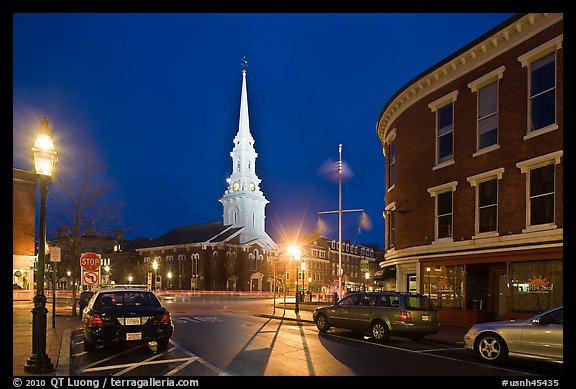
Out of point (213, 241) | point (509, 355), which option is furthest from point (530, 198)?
point (213, 241)

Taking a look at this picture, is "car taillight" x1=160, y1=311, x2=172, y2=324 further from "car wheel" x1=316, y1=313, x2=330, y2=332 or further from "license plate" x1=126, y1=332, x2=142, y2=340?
"car wheel" x1=316, y1=313, x2=330, y2=332

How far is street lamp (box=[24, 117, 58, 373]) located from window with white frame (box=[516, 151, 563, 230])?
15.3 meters

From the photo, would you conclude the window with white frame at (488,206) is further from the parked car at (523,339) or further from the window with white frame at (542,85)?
the parked car at (523,339)

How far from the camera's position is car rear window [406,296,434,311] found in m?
15.6

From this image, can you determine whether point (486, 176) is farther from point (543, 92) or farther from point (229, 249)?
point (229, 249)

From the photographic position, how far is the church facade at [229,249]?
278 ft

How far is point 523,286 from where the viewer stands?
17.7 metres

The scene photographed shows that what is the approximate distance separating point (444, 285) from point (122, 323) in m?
14.7

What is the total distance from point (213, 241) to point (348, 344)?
240ft

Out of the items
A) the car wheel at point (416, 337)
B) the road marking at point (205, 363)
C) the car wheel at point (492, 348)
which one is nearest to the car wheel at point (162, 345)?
the road marking at point (205, 363)

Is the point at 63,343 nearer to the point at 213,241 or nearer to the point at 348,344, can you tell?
the point at 348,344

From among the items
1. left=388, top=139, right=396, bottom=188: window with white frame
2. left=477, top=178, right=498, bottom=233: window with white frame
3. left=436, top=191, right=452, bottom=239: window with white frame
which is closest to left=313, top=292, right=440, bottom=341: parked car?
left=477, top=178, right=498, bottom=233: window with white frame

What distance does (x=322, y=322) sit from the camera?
18.3 metres
